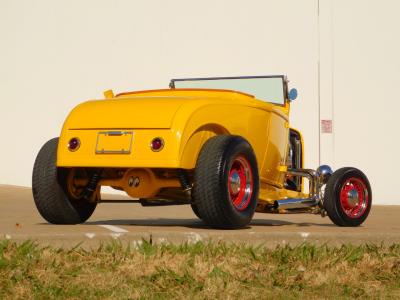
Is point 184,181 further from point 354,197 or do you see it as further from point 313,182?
point 354,197

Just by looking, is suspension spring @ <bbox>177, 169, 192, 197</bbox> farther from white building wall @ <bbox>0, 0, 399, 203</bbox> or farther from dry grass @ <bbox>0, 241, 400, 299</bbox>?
white building wall @ <bbox>0, 0, 399, 203</bbox>

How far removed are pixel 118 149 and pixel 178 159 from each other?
0.52m

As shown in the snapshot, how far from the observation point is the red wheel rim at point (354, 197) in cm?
842

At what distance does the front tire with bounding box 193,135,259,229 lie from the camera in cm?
675

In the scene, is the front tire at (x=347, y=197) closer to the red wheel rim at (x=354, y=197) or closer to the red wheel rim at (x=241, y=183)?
the red wheel rim at (x=354, y=197)

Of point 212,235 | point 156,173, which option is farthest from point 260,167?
point 212,235

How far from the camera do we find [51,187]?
738cm

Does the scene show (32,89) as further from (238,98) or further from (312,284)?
(312,284)

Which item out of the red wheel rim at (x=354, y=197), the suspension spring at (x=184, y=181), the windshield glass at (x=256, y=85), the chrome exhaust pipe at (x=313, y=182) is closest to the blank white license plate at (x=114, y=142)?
the suspension spring at (x=184, y=181)

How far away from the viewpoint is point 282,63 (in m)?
17.4

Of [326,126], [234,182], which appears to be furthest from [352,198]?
[326,126]

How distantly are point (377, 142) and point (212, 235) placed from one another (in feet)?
36.4

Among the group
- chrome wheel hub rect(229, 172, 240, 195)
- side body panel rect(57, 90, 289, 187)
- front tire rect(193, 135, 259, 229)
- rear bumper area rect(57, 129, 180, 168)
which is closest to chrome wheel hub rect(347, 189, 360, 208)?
side body panel rect(57, 90, 289, 187)

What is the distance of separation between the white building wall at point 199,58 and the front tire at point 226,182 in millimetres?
9757
